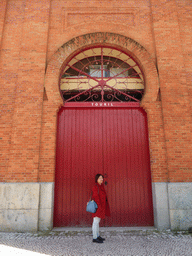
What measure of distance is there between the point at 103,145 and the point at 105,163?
576 millimetres

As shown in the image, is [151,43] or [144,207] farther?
[151,43]

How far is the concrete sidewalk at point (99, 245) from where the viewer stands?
10.9ft

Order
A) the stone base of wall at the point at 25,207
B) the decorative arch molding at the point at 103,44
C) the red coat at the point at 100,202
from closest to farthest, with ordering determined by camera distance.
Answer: the red coat at the point at 100,202 < the stone base of wall at the point at 25,207 < the decorative arch molding at the point at 103,44

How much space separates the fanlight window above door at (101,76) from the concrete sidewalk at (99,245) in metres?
4.01

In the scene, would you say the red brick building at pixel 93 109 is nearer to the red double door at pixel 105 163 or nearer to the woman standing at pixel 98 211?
the red double door at pixel 105 163

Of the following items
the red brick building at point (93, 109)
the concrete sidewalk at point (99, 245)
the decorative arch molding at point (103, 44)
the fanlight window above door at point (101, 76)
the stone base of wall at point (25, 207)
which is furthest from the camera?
the fanlight window above door at point (101, 76)

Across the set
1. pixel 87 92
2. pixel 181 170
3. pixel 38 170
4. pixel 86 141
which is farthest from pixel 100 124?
pixel 181 170

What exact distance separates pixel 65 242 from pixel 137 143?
336 centimetres

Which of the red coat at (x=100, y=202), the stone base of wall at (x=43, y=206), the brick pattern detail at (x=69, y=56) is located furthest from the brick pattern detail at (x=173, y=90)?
the red coat at (x=100, y=202)

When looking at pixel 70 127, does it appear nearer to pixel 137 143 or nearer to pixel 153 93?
pixel 137 143

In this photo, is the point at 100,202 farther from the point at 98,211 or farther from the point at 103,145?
the point at 103,145

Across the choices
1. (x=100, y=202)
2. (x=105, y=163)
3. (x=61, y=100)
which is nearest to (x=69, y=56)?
(x=61, y=100)

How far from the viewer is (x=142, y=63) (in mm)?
5680

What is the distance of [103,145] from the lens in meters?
5.36
